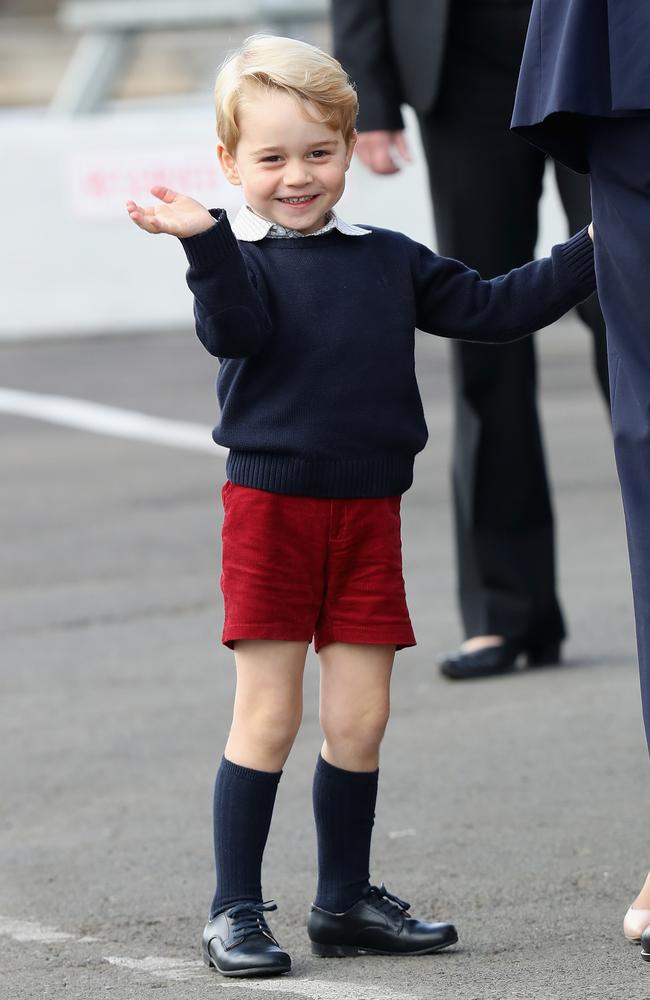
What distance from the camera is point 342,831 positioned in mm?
3215

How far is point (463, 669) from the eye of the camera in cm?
508

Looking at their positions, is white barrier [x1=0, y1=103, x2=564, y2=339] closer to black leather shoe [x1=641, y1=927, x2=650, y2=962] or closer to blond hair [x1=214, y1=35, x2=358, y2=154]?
blond hair [x1=214, y1=35, x2=358, y2=154]

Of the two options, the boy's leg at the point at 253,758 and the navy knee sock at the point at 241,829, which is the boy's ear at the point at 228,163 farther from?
the navy knee sock at the point at 241,829

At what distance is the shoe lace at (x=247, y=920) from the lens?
311 cm

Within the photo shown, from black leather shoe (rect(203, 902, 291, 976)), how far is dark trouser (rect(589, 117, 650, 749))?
67cm

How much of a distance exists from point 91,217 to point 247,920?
1077cm

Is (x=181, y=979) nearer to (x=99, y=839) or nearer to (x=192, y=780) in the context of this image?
(x=99, y=839)

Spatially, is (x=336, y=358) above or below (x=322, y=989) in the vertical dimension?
above

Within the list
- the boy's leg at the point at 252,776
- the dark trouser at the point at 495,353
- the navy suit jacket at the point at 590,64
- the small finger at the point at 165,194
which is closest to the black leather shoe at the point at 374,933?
the boy's leg at the point at 252,776

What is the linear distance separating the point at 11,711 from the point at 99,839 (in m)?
1.13

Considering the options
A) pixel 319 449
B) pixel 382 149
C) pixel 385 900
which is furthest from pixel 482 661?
pixel 319 449

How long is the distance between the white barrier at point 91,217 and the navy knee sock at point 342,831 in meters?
10.4

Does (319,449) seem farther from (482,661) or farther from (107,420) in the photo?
(107,420)

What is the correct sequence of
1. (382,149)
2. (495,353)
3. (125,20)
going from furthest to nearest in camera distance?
1. (125,20)
2. (495,353)
3. (382,149)
